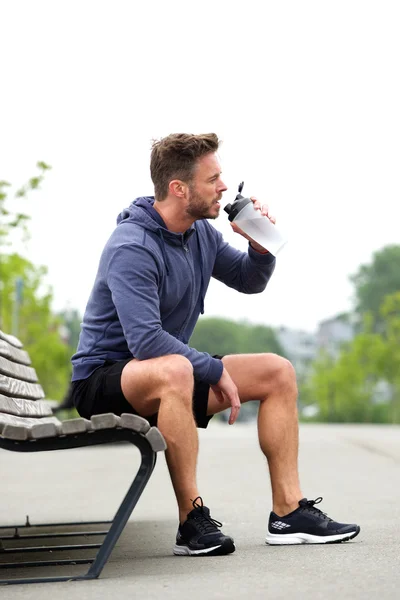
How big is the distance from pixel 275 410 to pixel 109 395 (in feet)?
2.38

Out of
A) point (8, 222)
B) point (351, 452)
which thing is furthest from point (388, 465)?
point (8, 222)

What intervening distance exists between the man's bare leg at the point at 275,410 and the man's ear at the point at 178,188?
2.47ft

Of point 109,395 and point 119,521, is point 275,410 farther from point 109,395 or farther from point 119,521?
point 119,521

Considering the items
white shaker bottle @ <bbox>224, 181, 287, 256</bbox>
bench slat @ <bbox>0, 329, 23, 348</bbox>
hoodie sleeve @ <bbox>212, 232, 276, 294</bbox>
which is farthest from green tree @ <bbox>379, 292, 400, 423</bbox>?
white shaker bottle @ <bbox>224, 181, 287, 256</bbox>

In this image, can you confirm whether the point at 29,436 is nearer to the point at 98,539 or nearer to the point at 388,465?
the point at 98,539

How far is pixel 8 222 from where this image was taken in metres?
24.5

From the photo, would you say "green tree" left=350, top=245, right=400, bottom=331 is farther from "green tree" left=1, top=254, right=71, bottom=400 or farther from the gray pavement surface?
the gray pavement surface

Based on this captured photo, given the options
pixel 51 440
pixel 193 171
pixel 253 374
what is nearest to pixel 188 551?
pixel 253 374

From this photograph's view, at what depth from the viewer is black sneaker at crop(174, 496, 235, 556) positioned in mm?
4973

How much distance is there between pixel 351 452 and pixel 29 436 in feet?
38.2

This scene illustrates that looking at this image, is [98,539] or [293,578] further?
[98,539]

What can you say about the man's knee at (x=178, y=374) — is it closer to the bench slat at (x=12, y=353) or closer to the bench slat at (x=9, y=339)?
the bench slat at (x=12, y=353)

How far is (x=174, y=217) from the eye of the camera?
5555mm

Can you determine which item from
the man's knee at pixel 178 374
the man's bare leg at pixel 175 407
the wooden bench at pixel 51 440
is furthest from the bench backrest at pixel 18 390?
the man's knee at pixel 178 374
